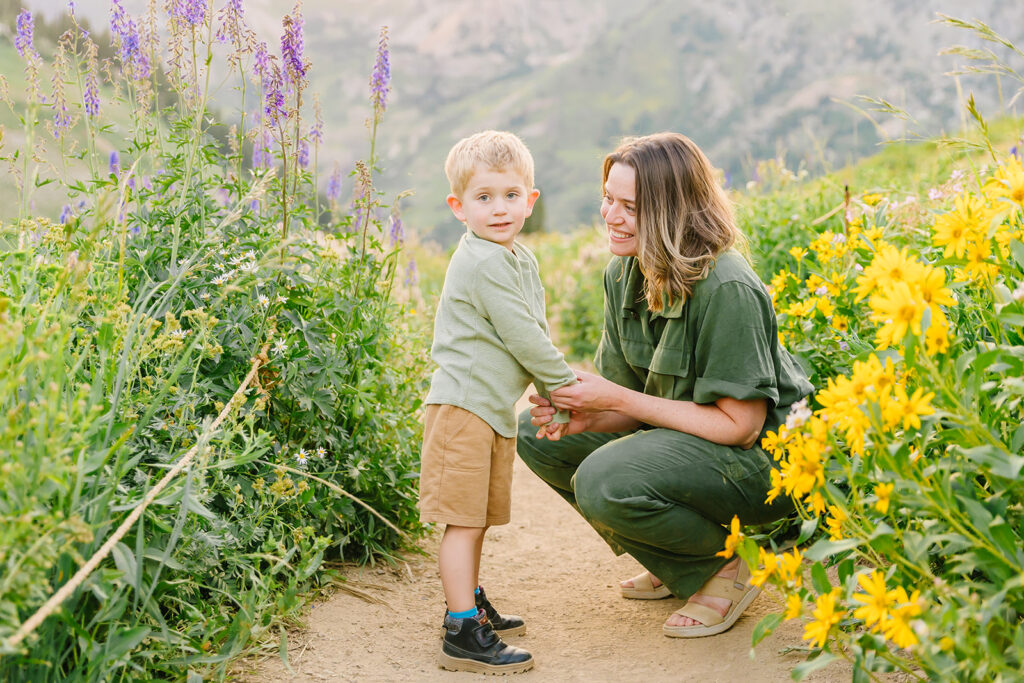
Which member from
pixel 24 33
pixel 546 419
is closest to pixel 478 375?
pixel 546 419

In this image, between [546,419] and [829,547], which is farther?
[546,419]

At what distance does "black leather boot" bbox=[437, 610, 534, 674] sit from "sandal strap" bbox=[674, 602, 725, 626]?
1.71 feet

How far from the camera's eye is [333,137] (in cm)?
15750

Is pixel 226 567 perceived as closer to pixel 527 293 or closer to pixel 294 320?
pixel 294 320

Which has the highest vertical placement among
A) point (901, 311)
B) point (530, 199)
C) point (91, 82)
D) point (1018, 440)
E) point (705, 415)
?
point (91, 82)

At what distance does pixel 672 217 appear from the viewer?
8.45 feet

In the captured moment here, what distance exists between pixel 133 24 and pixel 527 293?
154 cm

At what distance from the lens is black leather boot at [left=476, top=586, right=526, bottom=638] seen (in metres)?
2.53

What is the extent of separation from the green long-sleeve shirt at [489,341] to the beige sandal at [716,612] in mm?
705

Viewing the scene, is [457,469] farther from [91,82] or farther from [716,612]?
[91,82]

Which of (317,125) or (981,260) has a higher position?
(317,125)

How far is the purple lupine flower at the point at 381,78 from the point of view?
9.66ft

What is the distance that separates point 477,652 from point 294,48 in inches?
75.9

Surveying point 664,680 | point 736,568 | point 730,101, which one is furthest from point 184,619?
point 730,101
